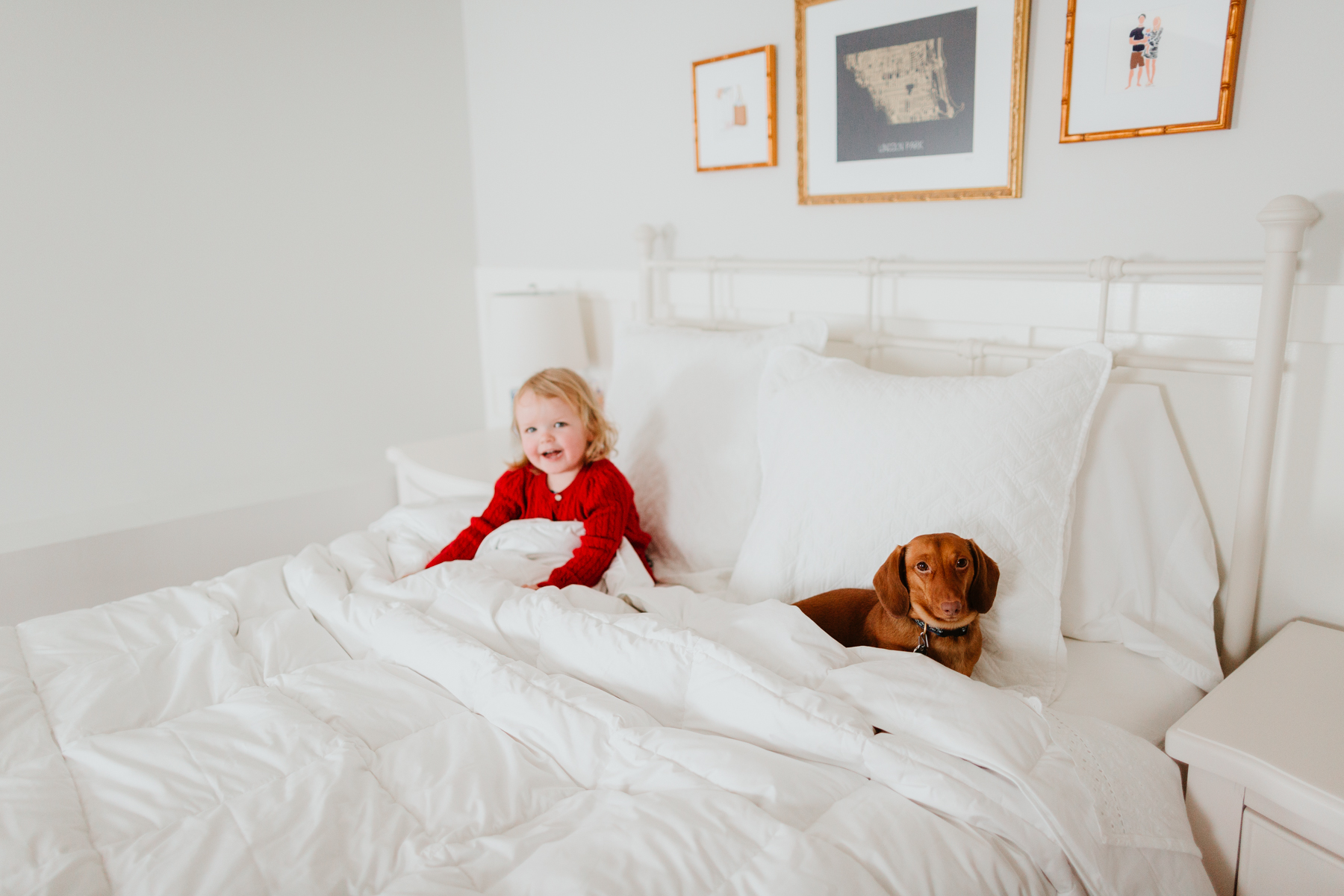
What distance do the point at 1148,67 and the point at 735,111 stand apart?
0.94m

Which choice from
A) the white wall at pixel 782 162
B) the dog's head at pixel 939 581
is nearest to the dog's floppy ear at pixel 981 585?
the dog's head at pixel 939 581

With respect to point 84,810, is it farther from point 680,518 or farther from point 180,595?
point 680,518

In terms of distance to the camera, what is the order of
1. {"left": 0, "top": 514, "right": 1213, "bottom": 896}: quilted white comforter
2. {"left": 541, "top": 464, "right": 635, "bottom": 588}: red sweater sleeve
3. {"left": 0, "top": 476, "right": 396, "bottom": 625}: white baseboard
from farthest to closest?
1. {"left": 0, "top": 476, "right": 396, "bottom": 625}: white baseboard
2. {"left": 541, "top": 464, "right": 635, "bottom": 588}: red sweater sleeve
3. {"left": 0, "top": 514, "right": 1213, "bottom": 896}: quilted white comforter

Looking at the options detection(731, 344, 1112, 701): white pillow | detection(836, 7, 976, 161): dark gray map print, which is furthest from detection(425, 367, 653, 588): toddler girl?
detection(836, 7, 976, 161): dark gray map print

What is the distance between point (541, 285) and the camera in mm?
2783

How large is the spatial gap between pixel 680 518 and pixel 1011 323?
0.77m

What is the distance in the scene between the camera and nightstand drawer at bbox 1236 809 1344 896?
0.99 m

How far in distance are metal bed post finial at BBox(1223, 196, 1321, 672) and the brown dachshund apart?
1.44ft

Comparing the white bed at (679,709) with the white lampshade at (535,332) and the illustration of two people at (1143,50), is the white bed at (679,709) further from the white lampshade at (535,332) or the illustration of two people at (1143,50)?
the white lampshade at (535,332)

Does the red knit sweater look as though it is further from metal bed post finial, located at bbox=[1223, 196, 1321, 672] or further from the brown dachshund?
metal bed post finial, located at bbox=[1223, 196, 1321, 672]

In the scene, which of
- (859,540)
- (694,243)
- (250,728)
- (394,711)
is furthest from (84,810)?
(694,243)

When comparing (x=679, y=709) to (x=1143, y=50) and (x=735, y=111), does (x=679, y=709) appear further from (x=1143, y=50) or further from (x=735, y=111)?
(x=735, y=111)

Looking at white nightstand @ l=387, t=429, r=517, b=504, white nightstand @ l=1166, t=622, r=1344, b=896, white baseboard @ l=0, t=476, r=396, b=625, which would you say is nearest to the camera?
white nightstand @ l=1166, t=622, r=1344, b=896

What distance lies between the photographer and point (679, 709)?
113cm
